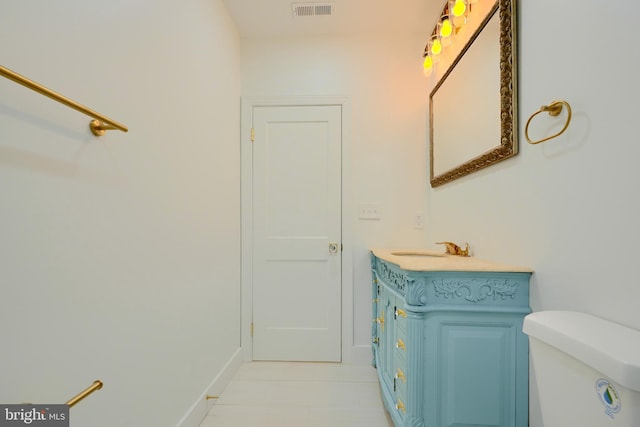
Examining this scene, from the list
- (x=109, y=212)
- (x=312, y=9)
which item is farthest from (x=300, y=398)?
(x=312, y=9)

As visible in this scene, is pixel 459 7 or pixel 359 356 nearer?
pixel 459 7

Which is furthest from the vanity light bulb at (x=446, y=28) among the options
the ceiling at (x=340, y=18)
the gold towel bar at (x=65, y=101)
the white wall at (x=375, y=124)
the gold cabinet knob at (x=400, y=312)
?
the gold towel bar at (x=65, y=101)

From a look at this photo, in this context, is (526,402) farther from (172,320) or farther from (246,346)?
(246,346)

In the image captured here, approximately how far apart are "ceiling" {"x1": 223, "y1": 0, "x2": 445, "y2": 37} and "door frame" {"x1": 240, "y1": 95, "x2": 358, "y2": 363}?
1.66 feet

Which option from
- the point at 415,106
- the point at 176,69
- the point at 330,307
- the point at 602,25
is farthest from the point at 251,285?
the point at 602,25

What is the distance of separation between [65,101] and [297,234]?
173 cm

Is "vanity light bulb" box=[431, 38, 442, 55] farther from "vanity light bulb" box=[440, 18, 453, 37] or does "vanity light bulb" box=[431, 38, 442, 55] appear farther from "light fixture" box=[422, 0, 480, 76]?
"vanity light bulb" box=[440, 18, 453, 37]

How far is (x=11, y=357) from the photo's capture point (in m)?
0.66

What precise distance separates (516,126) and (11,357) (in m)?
1.76

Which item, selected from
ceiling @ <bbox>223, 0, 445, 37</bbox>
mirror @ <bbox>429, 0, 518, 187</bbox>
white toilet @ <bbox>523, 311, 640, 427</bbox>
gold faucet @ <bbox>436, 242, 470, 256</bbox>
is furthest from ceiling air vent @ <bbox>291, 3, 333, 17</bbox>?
white toilet @ <bbox>523, 311, 640, 427</bbox>

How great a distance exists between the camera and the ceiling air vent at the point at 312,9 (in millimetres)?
1996

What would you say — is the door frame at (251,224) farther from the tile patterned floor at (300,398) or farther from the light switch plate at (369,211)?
the tile patterned floor at (300,398)

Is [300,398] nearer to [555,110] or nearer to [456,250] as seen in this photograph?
[456,250]

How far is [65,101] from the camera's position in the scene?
673 millimetres
